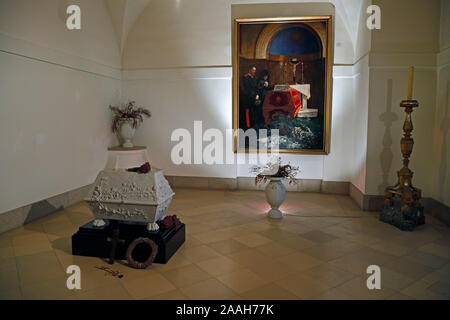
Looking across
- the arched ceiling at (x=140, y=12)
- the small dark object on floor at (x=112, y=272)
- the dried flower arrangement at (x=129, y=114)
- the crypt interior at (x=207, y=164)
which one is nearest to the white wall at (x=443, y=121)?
the crypt interior at (x=207, y=164)

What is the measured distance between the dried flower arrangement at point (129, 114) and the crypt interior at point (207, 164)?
0.17 metres

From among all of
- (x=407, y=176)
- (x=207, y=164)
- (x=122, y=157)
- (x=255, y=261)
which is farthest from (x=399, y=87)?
(x=122, y=157)

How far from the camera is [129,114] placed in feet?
26.0

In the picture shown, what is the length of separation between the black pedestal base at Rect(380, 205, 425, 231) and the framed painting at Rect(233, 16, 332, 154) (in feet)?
7.76

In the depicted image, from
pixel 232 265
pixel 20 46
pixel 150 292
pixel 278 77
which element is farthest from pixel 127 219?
pixel 278 77

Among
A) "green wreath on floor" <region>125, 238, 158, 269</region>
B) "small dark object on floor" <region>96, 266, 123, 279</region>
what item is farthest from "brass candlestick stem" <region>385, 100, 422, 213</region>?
"small dark object on floor" <region>96, 266, 123, 279</region>

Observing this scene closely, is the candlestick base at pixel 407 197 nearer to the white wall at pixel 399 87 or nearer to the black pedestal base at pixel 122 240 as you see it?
the white wall at pixel 399 87

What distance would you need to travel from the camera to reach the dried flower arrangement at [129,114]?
7836mm

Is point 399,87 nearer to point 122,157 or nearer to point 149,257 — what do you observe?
point 149,257

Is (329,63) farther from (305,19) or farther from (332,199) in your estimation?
(332,199)

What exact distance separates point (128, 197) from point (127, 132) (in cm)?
398

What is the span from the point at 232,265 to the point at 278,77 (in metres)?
4.87

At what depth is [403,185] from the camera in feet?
18.0

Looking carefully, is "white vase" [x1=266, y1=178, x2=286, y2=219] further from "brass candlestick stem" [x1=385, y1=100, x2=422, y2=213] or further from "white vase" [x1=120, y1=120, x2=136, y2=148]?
"white vase" [x1=120, y1=120, x2=136, y2=148]
